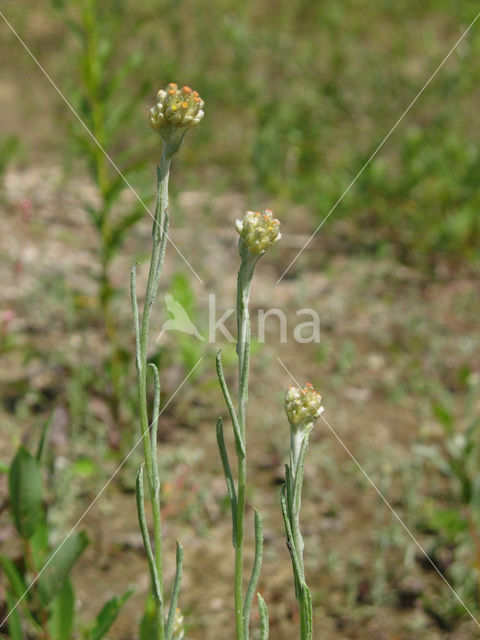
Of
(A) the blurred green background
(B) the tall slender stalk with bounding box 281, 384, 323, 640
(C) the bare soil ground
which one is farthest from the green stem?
(A) the blurred green background

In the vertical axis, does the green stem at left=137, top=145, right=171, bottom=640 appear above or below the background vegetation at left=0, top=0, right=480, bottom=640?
below

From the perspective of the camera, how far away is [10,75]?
4.91 metres

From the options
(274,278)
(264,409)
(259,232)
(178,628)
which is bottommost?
(178,628)

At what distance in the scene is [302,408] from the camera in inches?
37.6

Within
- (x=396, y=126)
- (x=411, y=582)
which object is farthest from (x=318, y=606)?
(x=396, y=126)

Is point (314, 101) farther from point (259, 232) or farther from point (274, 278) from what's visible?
point (259, 232)

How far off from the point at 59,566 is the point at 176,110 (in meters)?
0.82

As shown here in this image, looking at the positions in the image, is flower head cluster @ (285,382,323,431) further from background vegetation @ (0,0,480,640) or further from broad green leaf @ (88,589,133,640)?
background vegetation @ (0,0,480,640)

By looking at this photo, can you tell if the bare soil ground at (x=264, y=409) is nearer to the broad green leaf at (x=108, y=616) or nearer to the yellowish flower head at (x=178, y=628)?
the broad green leaf at (x=108, y=616)

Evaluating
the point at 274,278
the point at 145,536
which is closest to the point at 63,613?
the point at 145,536

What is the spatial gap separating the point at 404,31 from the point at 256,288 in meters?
3.31

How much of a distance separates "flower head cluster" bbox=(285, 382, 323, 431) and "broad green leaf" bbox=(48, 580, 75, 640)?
1.96 ft

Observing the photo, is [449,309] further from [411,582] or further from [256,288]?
[411,582]

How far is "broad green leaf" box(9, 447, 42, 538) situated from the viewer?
126cm
